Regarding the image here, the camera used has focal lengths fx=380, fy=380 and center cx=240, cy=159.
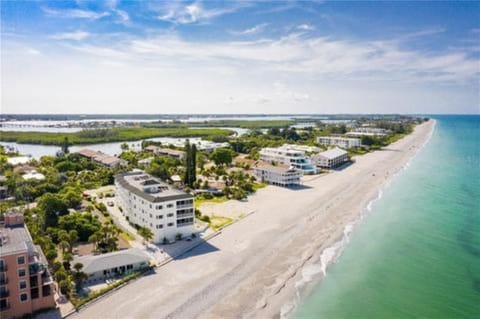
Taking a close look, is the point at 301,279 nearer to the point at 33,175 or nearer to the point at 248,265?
the point at 248,265

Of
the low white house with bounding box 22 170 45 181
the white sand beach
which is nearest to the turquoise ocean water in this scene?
the white sand beach

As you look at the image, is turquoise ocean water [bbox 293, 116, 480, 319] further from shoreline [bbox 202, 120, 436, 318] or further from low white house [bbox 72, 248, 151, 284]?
low white house [bbox 72, 248, 151, 284]

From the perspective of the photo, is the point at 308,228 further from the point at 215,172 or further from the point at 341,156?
the point at 341,156

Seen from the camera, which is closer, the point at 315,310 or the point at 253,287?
the point at 315,310

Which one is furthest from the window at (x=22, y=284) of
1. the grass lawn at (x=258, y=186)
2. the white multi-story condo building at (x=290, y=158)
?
the white multi-story condo building at (x=290, y=158)

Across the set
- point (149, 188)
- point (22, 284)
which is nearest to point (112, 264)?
point (22, 284)

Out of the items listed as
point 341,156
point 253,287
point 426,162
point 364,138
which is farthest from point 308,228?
point 364,138
